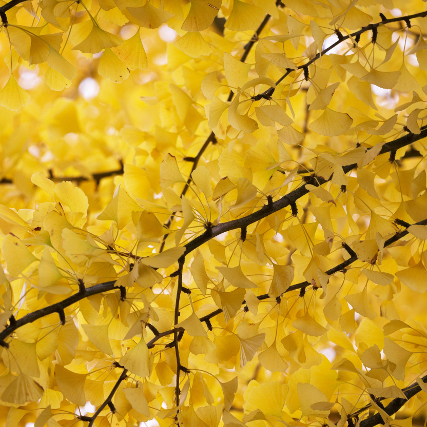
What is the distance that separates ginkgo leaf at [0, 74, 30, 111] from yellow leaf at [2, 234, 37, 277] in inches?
8.5

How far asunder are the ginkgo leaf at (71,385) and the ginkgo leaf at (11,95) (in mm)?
321

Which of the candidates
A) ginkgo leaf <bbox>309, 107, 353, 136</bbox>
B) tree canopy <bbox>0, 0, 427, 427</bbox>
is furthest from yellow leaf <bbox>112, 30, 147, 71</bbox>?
ginkgo leaf <bbox>309, 107, 353, 136</bbox>

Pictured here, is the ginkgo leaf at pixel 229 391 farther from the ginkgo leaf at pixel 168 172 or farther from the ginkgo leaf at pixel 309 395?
the ginkgo leaf at pixel 168 172

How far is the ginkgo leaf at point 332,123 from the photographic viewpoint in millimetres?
462

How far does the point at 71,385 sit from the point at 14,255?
0.15m

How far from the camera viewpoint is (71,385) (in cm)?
43

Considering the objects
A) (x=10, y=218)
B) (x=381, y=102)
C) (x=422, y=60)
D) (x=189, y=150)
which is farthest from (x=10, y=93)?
(x=381, y=102)

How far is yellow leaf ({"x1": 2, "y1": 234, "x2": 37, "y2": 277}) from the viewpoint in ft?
1.26

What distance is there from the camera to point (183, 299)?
1.71ft

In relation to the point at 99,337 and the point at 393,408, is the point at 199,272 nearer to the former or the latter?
the point at 99,337

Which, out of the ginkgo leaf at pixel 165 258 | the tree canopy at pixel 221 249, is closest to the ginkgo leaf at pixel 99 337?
the tree canopy at pixel 221 249

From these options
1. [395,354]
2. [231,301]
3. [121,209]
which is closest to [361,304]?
[395,354]

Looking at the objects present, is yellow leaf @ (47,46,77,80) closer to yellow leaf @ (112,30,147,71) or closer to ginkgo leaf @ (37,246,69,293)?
yellow leaf @ (112,30,147,71)

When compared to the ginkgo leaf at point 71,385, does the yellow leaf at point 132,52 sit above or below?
above
